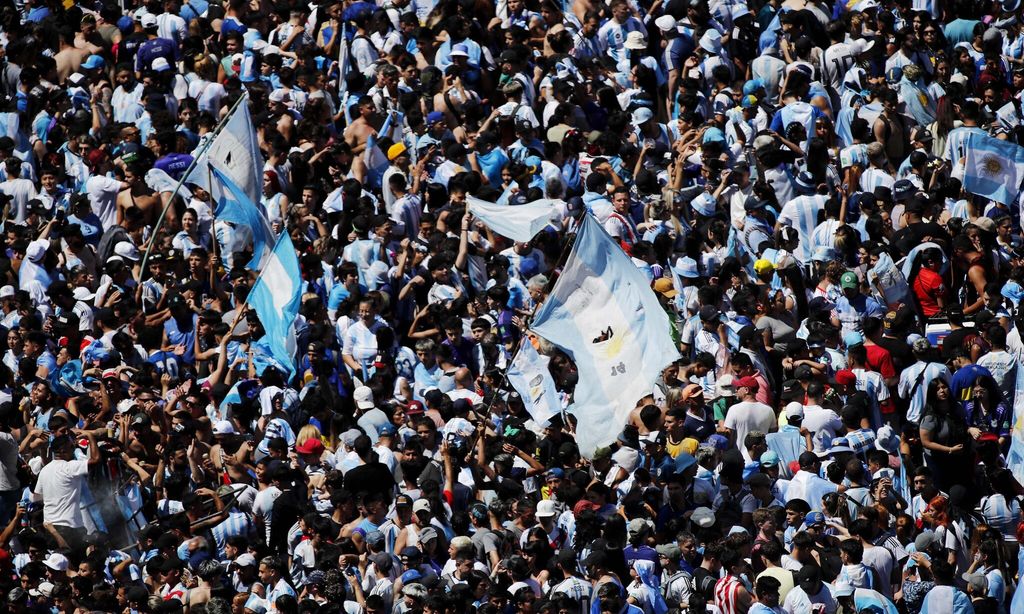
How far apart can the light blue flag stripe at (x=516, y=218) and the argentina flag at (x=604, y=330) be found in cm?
201

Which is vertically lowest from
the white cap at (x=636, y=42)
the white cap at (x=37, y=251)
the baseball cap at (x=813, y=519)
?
the baseball cap at (x=813, y=519)

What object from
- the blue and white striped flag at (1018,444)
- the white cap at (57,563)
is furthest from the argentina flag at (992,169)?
the white cap at (57,563)

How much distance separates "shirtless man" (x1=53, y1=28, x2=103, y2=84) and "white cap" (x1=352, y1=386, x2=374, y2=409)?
6949 millimetres

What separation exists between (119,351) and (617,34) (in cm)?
600

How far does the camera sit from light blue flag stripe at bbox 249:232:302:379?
696 inches

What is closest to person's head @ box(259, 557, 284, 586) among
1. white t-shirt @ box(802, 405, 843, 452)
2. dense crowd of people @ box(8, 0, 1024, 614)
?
dense crowd of people @ box(8, 0, 1024, 614)

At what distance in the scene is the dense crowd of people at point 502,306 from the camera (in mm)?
15727

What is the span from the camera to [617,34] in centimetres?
2175

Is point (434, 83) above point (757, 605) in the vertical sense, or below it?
above

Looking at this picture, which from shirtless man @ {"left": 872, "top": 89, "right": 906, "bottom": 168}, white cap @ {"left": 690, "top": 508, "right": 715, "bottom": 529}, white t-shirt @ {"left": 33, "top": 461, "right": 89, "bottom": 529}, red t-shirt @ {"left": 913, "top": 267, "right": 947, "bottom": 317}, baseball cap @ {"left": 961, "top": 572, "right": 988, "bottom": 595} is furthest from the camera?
shirtless man @ {"left": 872, "top": 89, "right": 906, "bottom": 168}

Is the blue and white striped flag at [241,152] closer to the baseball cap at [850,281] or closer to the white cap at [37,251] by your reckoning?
the white cap at [37,251]

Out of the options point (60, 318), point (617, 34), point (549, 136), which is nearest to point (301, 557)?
point (60, 318)

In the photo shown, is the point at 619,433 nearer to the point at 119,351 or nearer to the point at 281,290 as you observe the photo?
the point at 281,290

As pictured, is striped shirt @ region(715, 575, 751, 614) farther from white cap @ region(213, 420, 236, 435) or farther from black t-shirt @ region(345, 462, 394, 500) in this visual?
white cap @ region(213, 420, 236, 435)
